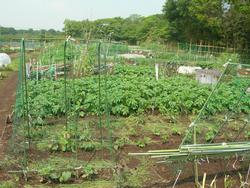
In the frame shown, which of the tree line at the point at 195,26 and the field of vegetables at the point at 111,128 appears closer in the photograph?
the field of vegetables at the point at 111,128

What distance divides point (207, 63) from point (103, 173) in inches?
593

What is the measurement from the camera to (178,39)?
146 feet

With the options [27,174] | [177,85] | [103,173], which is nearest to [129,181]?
[103,173]

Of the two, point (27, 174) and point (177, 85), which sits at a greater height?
point (177, 85)

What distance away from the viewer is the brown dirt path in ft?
23.1

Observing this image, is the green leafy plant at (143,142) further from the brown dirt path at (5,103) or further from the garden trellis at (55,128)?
the brown dirt path at (5,103)

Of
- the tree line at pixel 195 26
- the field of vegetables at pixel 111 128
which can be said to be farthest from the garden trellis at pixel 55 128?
the tree line at pixel 195 26

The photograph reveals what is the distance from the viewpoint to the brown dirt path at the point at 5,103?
704 centimetres

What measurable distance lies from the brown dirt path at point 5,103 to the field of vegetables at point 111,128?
250 mm

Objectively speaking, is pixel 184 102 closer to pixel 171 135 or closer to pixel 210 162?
pixel 171 135

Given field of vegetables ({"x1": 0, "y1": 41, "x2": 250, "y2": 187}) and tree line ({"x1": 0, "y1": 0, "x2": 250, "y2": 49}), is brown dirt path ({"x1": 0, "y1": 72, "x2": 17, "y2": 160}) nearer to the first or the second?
field of vegetables ({"x1": 0, "y1": 41, "x2": 250, "y2": 187})

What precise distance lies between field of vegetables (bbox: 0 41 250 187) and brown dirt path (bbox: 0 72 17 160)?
9.9 inches

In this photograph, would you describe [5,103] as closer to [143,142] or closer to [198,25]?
[143,142]

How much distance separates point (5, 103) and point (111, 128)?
376 cm
